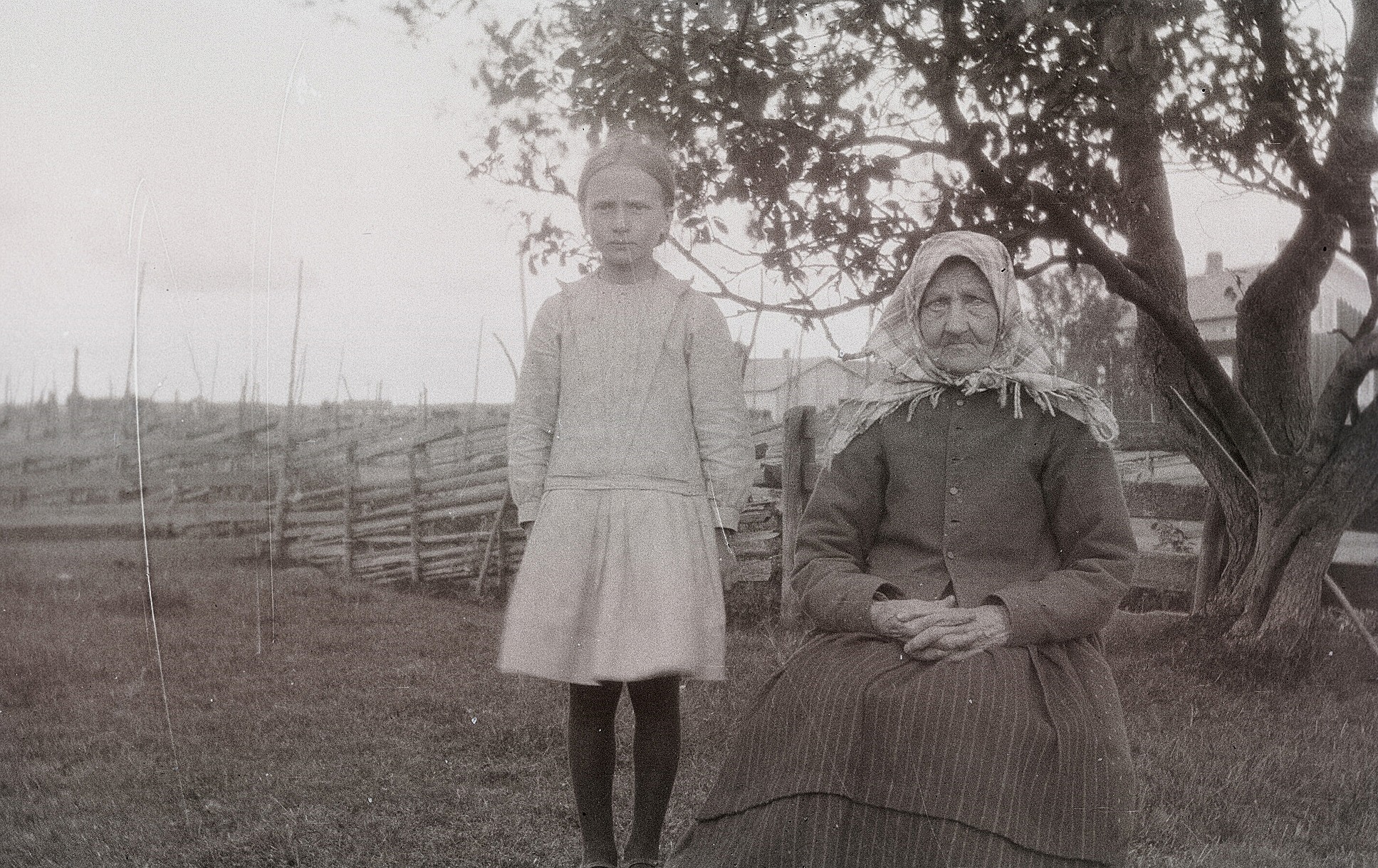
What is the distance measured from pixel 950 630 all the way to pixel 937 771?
0.92ft

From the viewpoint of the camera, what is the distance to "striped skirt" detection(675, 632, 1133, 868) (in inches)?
75.6

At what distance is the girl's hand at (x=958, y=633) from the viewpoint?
208cm

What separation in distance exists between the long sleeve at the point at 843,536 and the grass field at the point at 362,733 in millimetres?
1109

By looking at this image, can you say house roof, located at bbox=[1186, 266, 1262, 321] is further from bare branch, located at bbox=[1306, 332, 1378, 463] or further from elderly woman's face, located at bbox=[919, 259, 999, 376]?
elderly woman's face, located at bbox=[919, 259, 999, 376]

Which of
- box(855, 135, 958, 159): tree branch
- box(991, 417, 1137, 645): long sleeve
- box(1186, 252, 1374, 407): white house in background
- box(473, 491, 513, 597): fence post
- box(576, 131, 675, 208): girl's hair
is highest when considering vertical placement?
box(855, 135, 958, 159): tree branch

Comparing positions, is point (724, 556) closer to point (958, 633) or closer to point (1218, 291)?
point (958, 633)

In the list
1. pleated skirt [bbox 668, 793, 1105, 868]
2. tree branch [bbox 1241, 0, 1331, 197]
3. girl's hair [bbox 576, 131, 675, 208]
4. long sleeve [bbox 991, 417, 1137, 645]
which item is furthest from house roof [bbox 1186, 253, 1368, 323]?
pleated skirt [bbox 668, 793, 1105, 868]

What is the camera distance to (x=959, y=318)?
2.28 meters

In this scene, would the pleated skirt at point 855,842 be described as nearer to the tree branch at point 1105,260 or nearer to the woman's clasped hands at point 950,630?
the woman's clasped hands at point 950,630

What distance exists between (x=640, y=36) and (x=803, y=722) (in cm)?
196

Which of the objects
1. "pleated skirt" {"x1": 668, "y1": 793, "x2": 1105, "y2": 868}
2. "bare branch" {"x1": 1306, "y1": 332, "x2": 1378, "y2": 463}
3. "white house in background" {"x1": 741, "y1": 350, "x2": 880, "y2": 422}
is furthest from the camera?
"white house in background" {"x1": 741, "y1": 350, "x2": 880, "y2": 422}

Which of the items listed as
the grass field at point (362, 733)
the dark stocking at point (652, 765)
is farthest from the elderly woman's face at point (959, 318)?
the grass field at point (362, 733)

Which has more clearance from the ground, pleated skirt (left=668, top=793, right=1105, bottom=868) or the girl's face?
the girl's face

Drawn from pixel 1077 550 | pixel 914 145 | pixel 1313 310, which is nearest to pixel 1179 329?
pixel 1313 310
